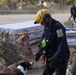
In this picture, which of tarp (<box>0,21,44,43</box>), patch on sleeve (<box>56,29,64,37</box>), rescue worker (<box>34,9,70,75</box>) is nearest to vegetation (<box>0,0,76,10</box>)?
tarp (<box>0,21,44,43</box>)

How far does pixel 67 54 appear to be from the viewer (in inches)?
193

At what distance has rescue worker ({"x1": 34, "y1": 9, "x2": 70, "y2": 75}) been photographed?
4.73m

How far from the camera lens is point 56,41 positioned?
4.85 meters

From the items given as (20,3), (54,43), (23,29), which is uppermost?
(54,43)

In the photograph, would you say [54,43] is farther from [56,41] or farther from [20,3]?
[20,3]

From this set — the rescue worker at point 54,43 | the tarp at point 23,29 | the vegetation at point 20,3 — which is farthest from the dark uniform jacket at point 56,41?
the vegetation at point 20,3

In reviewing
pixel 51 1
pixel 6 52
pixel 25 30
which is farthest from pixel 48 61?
pixel 51 1

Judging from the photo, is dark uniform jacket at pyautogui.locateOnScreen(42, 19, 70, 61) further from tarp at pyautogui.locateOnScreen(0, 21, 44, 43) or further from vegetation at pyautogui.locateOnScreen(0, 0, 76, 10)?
vegetation at pyautogui.locateOnScreen(0, 0, 76, 10)

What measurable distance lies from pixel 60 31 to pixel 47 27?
262 millimetres

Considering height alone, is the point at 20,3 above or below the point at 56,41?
below

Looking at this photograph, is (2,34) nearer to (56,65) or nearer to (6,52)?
(6,52)

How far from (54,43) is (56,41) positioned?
8 centimetres

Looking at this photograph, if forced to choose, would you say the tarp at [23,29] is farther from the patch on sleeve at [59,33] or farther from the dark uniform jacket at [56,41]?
the patch on sleeve at [59,33]

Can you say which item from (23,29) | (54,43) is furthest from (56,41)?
(23,29)
